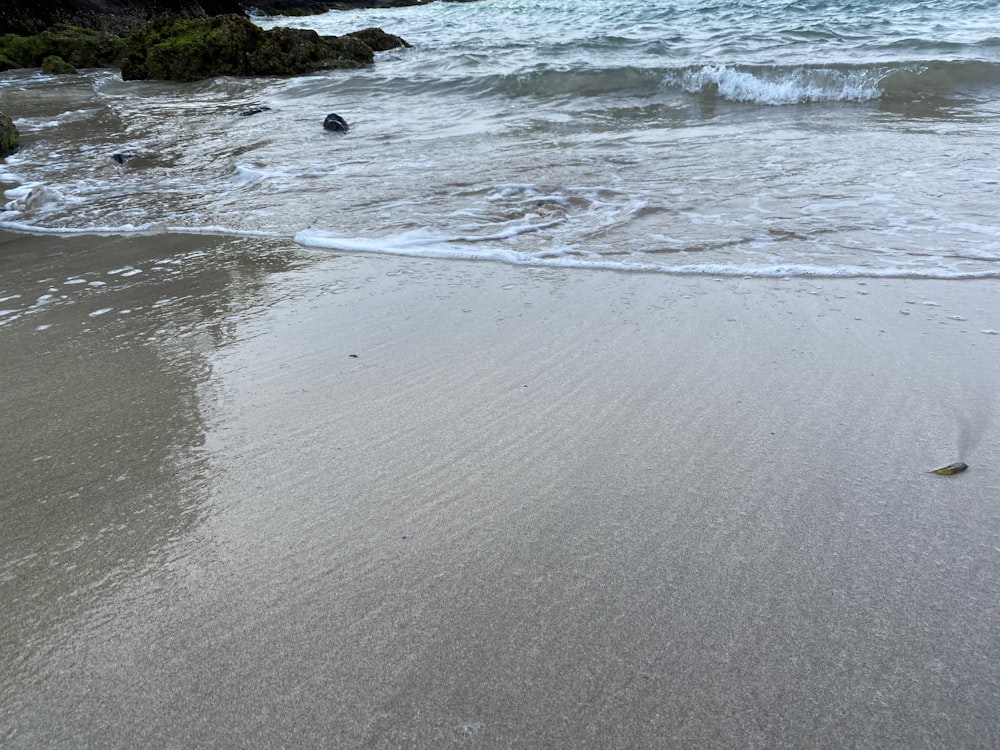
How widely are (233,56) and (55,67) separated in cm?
507

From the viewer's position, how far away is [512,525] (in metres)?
1.76

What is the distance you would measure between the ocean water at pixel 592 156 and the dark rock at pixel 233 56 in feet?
4.45

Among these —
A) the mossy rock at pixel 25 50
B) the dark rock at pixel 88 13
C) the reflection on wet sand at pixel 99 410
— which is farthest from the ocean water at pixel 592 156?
the dark rock at pixel 88 13

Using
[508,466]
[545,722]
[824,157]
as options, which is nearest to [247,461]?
[508,466]

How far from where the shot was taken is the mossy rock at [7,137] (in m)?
7.46

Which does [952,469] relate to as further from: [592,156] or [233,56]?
[233,56]

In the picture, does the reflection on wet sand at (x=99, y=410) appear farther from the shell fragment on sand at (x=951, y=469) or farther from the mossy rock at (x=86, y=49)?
the mossy rock at (x=86, y=49)

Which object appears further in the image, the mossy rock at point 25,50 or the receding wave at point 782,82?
the mossy rock at point 25,50

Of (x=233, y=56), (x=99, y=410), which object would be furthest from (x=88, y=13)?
(x=99, y=410)

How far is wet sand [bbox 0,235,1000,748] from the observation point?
4.20 feet

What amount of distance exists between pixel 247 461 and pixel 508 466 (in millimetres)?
779

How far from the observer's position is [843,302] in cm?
306

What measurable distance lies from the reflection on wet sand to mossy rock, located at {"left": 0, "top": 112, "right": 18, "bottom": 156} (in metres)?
4.24

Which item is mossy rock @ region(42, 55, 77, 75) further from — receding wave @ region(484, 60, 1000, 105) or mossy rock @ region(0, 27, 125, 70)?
receding wave @ region(484, 60, 1000, 105)
